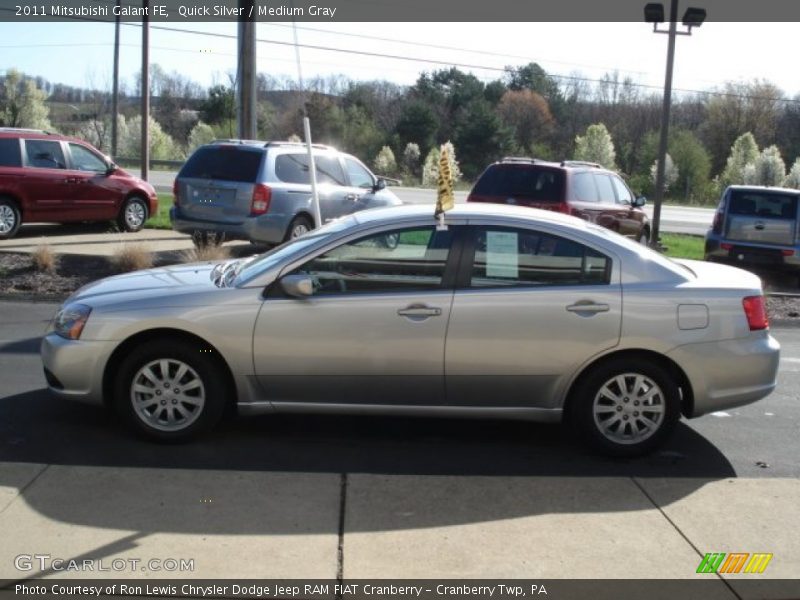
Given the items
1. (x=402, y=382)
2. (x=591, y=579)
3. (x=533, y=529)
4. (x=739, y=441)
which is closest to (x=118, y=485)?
(x=402, y=382)

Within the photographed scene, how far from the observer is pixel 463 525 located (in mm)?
4777

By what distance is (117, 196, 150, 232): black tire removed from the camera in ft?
56.5

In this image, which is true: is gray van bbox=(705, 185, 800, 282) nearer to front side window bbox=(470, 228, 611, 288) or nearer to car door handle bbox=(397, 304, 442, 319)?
front side window bbox=(470, 228, 611, 288)

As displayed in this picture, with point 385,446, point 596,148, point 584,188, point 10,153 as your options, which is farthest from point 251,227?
point 596,148

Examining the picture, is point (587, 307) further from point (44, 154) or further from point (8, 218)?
point (44, 154)

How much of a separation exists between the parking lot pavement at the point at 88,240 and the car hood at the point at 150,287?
7.44 metres

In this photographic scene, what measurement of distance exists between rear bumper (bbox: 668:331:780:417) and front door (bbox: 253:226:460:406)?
153 cm

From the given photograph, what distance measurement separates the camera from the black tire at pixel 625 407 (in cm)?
586

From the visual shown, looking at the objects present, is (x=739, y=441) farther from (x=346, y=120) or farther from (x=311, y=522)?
(x=346, y=120)

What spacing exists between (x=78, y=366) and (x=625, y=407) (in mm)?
3453

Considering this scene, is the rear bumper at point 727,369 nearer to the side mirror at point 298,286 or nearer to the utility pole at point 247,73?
the side mirror at point 298,286

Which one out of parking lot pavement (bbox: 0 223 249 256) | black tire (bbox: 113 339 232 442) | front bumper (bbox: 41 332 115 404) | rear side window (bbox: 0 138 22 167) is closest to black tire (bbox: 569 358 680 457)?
black tire (bbox: 113 339 232 442)

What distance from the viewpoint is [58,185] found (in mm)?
15969

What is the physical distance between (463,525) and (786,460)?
263cm
